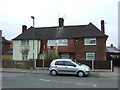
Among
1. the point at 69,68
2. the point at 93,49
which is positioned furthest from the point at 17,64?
the point at 69,68

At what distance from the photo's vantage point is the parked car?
68.3 ft

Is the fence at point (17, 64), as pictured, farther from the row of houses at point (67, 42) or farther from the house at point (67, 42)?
the house at point (67, 42)

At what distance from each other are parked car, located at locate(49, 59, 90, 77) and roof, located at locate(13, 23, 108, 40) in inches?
560

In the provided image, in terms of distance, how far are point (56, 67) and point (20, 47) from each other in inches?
782

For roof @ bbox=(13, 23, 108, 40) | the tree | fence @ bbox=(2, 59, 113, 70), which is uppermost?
roof @ bbox=(13, 23, 108, 40)

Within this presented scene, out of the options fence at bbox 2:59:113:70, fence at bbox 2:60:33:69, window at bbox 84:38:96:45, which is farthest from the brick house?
window at bbox 84:38:96:45

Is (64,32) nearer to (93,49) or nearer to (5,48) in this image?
(93,49)

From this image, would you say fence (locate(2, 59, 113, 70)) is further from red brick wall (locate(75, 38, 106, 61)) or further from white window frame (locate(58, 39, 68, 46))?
white window frame (locate(58, 39, 68, 46))

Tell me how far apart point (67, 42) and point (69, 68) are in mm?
16091

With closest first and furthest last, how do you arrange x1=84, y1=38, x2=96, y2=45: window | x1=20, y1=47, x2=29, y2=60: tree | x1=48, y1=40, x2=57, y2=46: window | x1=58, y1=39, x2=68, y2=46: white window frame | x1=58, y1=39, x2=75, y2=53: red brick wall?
1. x1=84, y1=38, x2=96, y2=45: window
2. x1=58, y1=39, x2=75, y2=53: red brick wall
3. x1=58, y1=39, x2=68, y2=46: white window frame
4. x1=48, y1=40, x2=57, y2=46: window
5. x1=20, y1=47, x2=29, y2=60: tree

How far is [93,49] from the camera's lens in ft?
114

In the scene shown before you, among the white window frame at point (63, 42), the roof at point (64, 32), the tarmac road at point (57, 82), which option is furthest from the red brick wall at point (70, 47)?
the tarmac road at point (57, 82)

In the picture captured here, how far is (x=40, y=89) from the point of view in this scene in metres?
12.3

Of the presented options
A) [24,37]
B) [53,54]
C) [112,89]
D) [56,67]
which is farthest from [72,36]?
[112,89]
